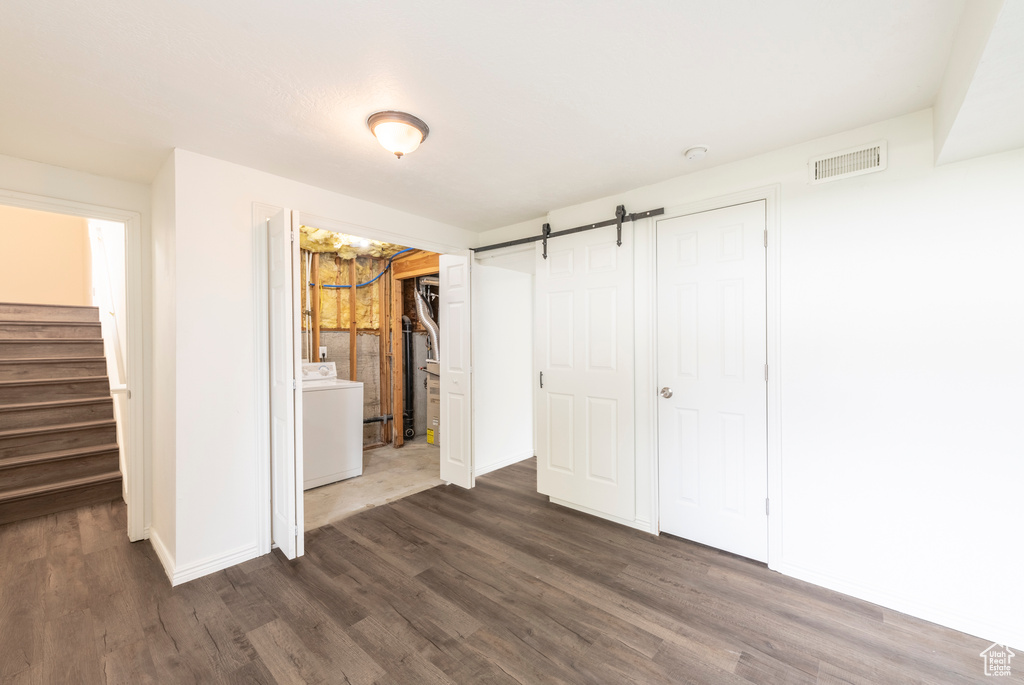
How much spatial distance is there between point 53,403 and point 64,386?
27 centimetres

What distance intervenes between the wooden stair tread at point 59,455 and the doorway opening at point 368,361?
5.47 ft

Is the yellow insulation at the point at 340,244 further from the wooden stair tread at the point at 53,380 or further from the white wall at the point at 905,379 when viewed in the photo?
the white wall at the point at 905,379

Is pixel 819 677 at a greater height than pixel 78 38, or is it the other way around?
pixel 78 38

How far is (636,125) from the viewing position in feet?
6.74

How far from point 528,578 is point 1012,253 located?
9.21 feet

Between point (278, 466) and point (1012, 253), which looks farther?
point (278, 466)

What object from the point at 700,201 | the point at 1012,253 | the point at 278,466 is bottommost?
the point at 278,466

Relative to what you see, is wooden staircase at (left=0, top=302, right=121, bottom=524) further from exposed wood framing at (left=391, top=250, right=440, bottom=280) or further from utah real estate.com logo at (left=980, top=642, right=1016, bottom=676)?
utah real estate.com logo at (left=980, top=642, right=1016, bottom=676)

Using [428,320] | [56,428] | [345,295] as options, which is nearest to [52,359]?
[56,428]

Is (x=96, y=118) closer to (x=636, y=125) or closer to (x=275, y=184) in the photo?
(x=275, y=184)

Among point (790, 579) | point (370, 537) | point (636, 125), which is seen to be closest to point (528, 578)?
point (370, 537)

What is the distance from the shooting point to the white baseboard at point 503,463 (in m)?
4.13

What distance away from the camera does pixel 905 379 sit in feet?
6.48

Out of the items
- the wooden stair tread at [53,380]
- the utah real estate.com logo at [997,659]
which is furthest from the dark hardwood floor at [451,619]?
the wooden stair tread at [53,380]
